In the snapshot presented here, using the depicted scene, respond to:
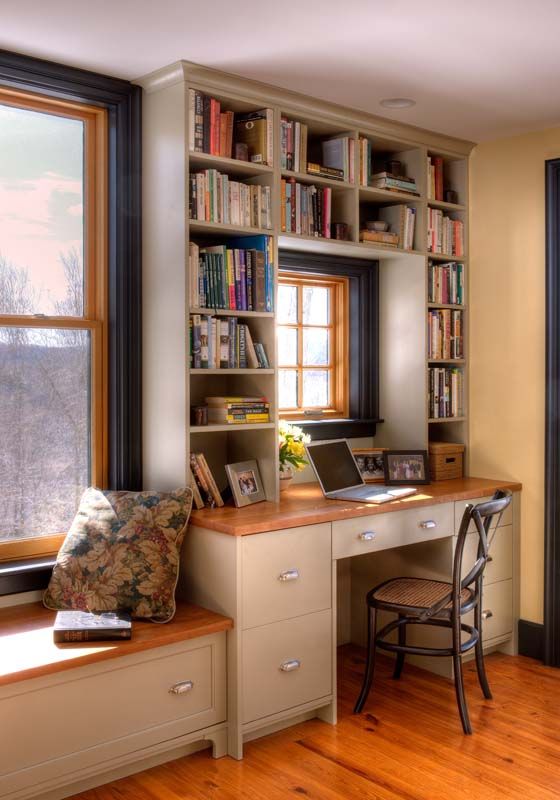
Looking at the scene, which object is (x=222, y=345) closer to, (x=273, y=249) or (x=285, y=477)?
(x=273, y=249)

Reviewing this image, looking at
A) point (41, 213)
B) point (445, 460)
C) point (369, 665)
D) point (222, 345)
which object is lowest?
point (369, 665)

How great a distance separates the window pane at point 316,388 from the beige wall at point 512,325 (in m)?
0.78

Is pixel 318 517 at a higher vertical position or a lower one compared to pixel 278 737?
higher

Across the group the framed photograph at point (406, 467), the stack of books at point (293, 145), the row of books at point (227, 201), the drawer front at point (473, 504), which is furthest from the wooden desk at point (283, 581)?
the stack of books at point (293, 145)

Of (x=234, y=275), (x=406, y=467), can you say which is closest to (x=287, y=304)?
(x=234, y=275)

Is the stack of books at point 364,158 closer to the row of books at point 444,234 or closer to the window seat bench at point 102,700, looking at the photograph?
the row of books at point 444,234

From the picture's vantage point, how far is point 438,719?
345cm

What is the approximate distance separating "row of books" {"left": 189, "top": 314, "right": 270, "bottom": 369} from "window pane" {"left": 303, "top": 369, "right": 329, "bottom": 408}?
70cm

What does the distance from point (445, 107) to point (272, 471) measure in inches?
70.1

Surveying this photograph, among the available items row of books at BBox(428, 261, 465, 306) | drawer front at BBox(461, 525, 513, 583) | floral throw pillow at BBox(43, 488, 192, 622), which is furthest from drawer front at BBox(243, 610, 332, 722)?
row of books at BBox(428, 261, 465, 306)

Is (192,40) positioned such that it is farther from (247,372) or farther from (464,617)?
(464,617)

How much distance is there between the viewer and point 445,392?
4.40 meters

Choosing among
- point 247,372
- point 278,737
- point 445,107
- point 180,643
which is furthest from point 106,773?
point 445,107

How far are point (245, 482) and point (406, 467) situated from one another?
954 mm
